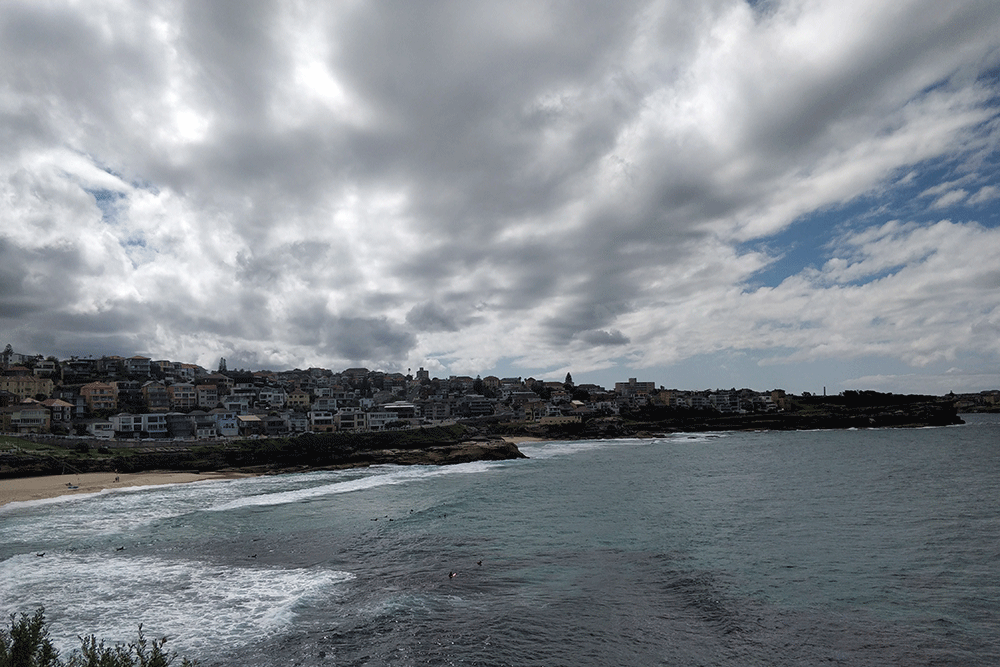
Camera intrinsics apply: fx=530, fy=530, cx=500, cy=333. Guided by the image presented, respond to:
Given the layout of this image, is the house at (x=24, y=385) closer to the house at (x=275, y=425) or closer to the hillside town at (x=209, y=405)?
the hillside town at (x=209, y=405)

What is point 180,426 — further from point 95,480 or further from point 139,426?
point 95,480

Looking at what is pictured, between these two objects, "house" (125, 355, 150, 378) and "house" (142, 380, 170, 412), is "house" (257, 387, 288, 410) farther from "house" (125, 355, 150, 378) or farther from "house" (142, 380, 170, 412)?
"house" (125, 355, 150, 378)

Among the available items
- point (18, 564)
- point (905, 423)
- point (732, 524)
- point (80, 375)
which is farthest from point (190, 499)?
point (905, 423)

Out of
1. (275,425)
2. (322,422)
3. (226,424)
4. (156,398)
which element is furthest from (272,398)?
(226,424)

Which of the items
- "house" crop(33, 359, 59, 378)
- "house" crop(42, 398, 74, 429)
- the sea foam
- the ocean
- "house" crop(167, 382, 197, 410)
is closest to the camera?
the ocean

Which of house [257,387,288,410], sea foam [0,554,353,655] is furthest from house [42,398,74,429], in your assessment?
sea foam [0,554,353,655]
